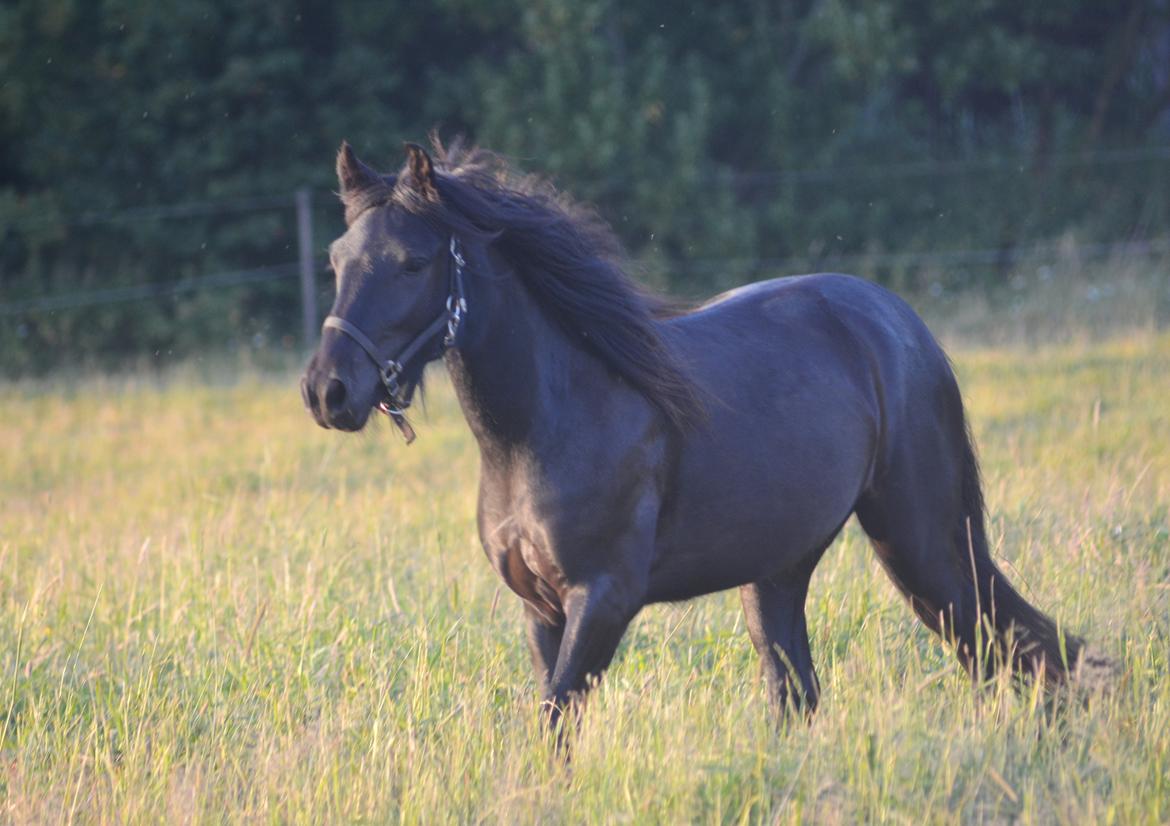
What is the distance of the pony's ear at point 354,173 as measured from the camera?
3514 millimetres

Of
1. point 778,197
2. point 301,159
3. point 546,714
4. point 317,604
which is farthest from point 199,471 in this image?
point 778,197

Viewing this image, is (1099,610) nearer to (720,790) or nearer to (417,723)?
(720,790)

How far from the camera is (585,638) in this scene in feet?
11.2

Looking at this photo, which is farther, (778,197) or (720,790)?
(778,197)

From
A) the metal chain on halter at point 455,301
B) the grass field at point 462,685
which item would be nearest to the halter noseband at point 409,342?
the metal chain on halter at point 455,301

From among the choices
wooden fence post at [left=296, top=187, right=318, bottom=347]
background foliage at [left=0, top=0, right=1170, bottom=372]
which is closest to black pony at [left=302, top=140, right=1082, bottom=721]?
wooden fence post at [left=296, top=187, right=318, bottom=347]

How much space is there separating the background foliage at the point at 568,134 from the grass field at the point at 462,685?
8634mm

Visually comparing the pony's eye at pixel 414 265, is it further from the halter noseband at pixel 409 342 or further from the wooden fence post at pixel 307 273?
the wooden fence post at pixel 307 273

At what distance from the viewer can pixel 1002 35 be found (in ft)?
56.9

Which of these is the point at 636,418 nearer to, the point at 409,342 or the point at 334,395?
the point at 409,342

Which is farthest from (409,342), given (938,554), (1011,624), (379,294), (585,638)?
(1011,624)

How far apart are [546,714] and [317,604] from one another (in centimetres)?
197

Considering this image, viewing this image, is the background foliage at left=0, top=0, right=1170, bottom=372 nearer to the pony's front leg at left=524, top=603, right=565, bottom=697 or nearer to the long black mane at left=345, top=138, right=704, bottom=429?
the long black mane at left=345, top=138, right=704, bottom=429

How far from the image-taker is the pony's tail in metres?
4.16
